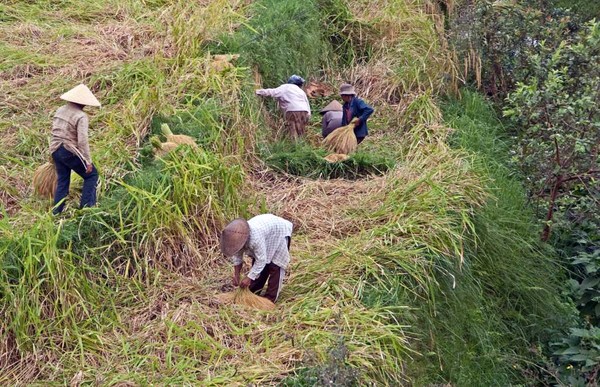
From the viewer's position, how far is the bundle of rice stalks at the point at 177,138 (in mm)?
7273

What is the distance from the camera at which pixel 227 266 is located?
22.1ft

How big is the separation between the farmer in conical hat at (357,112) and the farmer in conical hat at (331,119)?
0.60 ft

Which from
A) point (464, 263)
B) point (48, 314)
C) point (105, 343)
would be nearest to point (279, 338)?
point (105, 343)

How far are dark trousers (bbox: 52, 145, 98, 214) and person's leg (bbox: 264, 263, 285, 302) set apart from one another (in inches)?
55.0

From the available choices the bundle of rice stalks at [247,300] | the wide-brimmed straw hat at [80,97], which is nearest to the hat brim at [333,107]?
the wide-brimmed straw hat at [80,97]

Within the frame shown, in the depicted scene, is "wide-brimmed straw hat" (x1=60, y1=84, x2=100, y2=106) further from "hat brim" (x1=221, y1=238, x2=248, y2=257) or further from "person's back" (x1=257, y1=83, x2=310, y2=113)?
"person's back" (x1=257, y1=83, x2=310, y2=113)

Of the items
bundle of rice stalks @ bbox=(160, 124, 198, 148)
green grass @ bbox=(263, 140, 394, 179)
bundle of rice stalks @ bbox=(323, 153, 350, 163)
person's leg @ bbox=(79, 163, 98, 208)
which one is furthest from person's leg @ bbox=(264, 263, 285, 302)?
bundle of rice stalks @ bbox=(323, 153, 350, 163)

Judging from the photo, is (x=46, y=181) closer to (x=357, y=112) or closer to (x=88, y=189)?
(x=88, y=189)

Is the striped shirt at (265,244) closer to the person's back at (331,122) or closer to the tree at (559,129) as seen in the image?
the tree at (559,129)

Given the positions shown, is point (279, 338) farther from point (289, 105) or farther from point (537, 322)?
point (289, 105)

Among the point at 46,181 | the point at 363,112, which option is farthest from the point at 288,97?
the point at 46,181

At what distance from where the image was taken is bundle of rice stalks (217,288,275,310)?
611 cm

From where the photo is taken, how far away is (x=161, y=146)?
720 centimetres

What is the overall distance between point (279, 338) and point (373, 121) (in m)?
4.59
